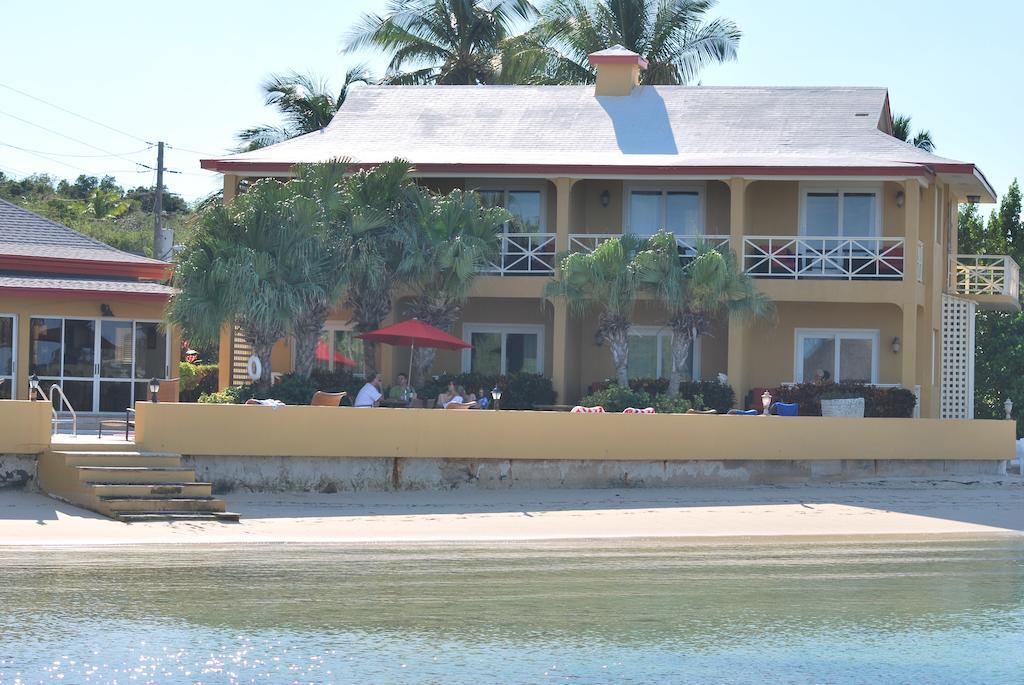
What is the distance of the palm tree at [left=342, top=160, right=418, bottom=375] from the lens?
26.2m

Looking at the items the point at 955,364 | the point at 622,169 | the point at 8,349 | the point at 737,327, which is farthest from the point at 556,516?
the point at 955,364

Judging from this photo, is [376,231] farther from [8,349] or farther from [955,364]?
[955,364]

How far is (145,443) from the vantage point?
20.7 meters

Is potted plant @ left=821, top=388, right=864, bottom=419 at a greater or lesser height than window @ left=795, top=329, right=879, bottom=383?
lesser

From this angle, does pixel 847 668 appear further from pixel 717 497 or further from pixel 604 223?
pixel 604 223

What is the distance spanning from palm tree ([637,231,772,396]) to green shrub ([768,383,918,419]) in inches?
63.4

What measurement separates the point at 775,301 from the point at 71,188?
50318mm

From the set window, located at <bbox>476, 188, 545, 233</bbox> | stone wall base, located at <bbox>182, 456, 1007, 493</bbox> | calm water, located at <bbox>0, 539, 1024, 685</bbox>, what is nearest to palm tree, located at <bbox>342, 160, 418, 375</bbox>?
window, located at <bbox>476, 188, 545, 233</bbox>

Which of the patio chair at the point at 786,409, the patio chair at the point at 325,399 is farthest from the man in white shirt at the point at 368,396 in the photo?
the patio chair at the point at 786,409

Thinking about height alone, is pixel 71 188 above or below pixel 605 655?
above

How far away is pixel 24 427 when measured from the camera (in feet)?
67.1

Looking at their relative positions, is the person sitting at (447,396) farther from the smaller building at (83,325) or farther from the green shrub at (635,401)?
the smaller building at (83,325)

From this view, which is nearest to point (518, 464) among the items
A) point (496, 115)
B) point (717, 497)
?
point (717, 497)

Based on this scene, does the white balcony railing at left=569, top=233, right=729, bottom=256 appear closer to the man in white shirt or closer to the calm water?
the man in white shirt
